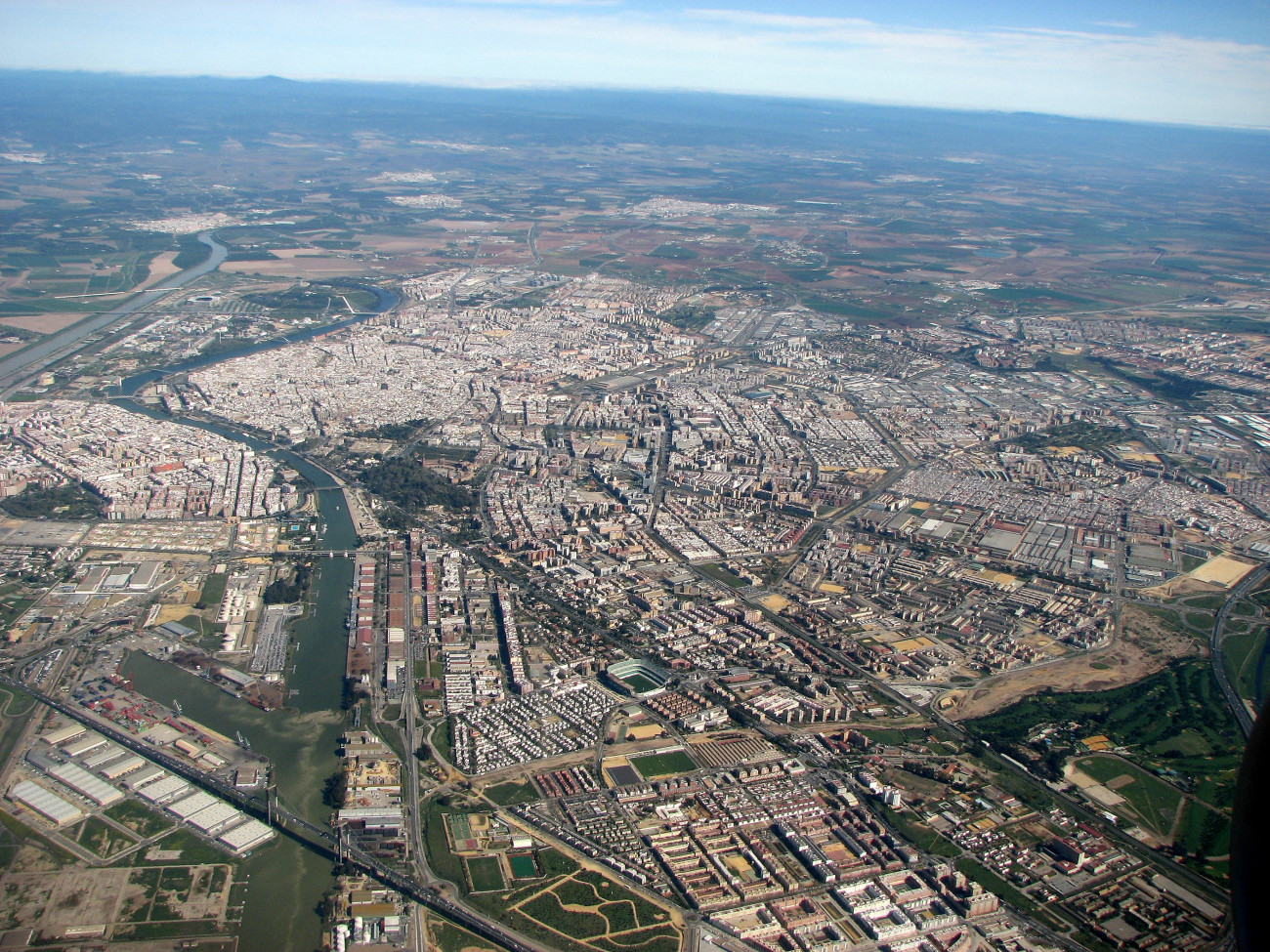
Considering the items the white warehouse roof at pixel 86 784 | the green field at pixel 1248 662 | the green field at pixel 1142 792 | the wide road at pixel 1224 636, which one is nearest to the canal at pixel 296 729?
the white warehouse roof at pixel 86 784

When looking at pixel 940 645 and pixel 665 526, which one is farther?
pixel 665 526

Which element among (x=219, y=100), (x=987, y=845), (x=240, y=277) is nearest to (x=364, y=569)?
(x=987, y=845)

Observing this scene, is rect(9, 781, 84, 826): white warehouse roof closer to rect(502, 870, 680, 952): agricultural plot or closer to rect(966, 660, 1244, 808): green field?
rect(502, 870, 680, 952): agricultural plot

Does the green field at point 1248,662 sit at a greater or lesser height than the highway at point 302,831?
greater

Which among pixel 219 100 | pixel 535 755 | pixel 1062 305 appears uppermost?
pixel 219 100

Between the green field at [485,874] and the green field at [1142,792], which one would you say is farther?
the green field at [1142,792]

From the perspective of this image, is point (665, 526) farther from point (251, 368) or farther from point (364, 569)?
point (251, 368)

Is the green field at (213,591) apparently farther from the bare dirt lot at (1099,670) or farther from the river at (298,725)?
the bare dirt lot at (1099,670)
